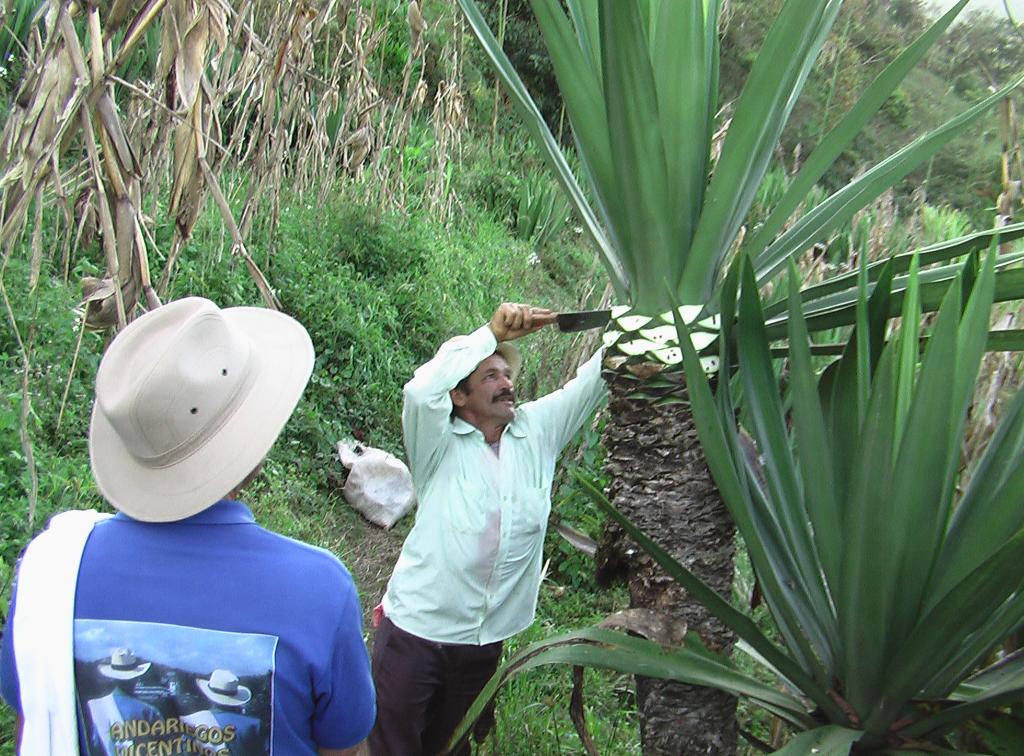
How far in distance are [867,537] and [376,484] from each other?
173 inches

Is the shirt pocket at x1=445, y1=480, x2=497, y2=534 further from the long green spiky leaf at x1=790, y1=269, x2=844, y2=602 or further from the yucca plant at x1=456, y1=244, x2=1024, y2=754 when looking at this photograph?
the long green spiky leaf at x1=790, y1=269, x2=844, y2=602

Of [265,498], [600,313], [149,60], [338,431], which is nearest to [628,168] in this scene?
[600,313]

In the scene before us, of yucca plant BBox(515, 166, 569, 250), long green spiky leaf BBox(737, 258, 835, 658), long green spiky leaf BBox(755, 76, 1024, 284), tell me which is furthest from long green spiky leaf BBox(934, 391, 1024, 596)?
yucca plant BBox(515, 166, 569, 250)

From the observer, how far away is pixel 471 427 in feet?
10.5

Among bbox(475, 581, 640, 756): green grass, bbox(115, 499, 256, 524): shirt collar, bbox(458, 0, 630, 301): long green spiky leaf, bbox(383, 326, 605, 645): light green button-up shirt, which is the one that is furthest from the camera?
bbox(475, 581, 640, 756): green grass

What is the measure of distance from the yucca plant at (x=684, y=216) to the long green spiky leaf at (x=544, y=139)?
6 centimetres

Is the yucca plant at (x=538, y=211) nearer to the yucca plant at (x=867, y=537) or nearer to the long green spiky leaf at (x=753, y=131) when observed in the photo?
the long green spiky leaf at (x=753, y=131)

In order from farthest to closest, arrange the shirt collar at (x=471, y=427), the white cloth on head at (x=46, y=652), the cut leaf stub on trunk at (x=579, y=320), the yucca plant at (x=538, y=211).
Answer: the yucca plant at (x=538, y=211) < the shirt collar at (x=471, y=427) < the cut leaf stub on trunk at (x=579, y=320) < the white cloth on head at (x=46, y=652)

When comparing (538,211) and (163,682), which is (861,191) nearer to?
(163,682)

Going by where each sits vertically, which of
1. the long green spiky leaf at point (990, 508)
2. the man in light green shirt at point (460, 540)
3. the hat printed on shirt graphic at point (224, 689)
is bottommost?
the man in light green shirt at point (460, 540)

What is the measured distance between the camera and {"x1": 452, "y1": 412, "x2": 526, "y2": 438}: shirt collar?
319cm

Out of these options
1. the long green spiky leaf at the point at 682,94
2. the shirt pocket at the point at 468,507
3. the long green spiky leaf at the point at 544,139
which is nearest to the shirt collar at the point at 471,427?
the shirt pocket at the point at 468,507

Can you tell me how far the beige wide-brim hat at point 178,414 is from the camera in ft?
5.42

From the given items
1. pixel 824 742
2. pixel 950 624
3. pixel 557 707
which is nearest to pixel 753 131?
pixel 950 624
